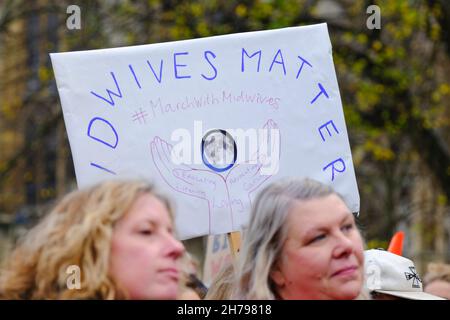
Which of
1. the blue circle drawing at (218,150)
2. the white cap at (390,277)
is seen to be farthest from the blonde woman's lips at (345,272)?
the blue circle drawing at (218,150)

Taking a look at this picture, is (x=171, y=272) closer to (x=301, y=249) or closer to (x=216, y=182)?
(x=301, y=249)

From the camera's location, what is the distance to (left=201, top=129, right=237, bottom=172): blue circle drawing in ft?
13.0

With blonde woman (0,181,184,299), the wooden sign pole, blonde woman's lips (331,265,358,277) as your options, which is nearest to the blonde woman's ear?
blonde woman's lips (331,265,358,277)

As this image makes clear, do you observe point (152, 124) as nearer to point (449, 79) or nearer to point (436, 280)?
point (436, 280)

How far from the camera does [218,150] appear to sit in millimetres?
3963

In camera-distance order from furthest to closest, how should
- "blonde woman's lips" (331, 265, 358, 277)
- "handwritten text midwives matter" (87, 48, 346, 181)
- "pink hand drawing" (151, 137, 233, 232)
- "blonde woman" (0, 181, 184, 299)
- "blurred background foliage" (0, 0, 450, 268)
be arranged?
1. "blurred background foliage" (0, 0, 450, 268)
2. "handwritten text midwives matter" (87, 48, 346, 181)
3. "pink hand drawing" (151, 137, 233, 232)
4. "blonde woman's lips" (331, 265, 358, 277)
5. "blonde woman" (0, 181, 184, 299)

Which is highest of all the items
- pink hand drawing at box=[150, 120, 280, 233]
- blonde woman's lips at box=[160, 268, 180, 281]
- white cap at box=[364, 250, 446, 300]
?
pink hand drawing at box=[150, 120, 280, 233]

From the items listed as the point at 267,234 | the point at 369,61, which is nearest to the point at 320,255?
the point at 267,234

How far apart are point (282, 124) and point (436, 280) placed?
138cm

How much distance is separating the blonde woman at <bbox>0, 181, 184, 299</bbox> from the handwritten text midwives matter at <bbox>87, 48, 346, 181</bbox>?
1.15 metres

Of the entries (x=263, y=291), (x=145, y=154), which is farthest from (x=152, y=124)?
(x=263, y=291)

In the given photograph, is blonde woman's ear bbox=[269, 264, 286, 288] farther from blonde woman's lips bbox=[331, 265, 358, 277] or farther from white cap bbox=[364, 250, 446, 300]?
Answer: white cap bbox=[364, 250, 446, 300]

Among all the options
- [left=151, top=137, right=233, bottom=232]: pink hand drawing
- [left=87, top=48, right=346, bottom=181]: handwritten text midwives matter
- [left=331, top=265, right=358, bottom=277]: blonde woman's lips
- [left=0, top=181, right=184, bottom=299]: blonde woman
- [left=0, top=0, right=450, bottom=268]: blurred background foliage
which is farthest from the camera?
[left=0, top=0, right=450, bottom=268]: blurred background foliage

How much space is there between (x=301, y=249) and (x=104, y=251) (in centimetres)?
63
